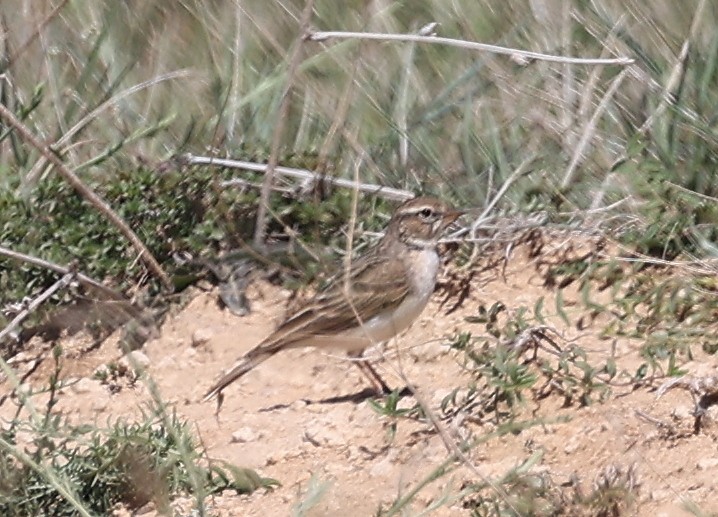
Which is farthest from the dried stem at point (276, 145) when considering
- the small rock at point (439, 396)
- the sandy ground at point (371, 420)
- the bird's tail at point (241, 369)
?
the small rock at point (439, 396)

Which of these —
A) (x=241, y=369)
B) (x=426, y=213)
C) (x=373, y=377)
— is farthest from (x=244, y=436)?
A: (x=426, y=213)

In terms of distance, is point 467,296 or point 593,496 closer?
point 593,496

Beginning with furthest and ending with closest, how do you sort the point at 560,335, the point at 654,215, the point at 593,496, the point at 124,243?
the point at 124,243 → the point at 654,215 → the point at 560,335 → the point at 593,496

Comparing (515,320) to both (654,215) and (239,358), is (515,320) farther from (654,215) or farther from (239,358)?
(239,358)

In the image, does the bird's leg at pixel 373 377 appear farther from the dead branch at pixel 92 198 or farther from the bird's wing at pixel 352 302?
the dead branch at pixel 92 198

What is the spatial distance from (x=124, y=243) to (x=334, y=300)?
1.03 m

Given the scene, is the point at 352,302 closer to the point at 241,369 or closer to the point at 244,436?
the point at 241,369

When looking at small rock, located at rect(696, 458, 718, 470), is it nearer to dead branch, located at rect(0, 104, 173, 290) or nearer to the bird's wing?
the bird's wing

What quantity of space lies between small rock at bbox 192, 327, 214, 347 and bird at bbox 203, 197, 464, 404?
8.2 inches

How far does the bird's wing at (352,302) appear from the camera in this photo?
6.43m

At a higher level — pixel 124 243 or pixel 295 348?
pixel 124 243

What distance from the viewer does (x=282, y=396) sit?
6.46 meters

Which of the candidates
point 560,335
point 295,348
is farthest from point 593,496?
point 295,348

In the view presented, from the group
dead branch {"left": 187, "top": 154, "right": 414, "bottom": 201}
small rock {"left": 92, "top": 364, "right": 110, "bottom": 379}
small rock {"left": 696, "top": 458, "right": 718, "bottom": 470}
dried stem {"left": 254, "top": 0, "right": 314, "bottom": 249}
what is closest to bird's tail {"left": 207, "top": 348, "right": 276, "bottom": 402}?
small rock {"left": 92, "top": 364, "right": 110, "bottom": 379}
